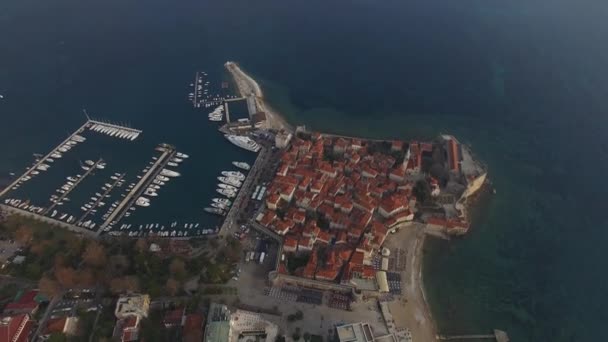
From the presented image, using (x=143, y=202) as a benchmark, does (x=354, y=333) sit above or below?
below

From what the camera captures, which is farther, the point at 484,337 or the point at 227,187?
the point at 227,187

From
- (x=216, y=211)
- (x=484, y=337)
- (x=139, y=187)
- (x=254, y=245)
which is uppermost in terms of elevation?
(x=139, y=187)

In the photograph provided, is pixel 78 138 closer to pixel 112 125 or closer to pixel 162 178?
pixel 112 125

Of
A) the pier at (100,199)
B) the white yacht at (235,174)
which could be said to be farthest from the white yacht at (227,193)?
the pier at (100,199)

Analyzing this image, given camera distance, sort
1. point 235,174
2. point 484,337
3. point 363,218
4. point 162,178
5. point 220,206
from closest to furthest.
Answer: point 484,337 → point 363,218 → point 220,206 → point 235,174 → point 162,178

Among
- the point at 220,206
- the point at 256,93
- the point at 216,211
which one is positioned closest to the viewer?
the point at 216,211

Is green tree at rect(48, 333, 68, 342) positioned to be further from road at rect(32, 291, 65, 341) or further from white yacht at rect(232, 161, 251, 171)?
white yacht at rect(232, 161, 251, 171)

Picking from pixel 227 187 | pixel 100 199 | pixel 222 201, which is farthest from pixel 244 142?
pixel 100 199
